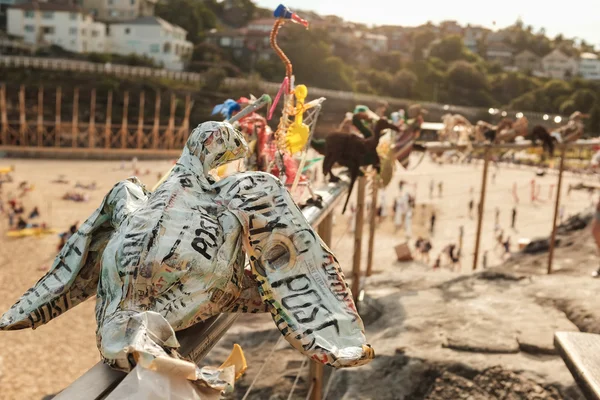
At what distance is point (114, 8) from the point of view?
2447 inches

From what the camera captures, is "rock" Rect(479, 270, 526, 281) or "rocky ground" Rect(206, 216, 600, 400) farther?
"rock" Rect(479, 270, 526, 281)

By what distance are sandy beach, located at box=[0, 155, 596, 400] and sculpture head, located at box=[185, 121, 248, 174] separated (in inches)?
99.7

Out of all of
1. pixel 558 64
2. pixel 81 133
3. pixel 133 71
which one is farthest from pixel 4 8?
pixel 558 64

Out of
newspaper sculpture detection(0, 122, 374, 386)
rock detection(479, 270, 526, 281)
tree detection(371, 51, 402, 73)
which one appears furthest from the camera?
tree detection(371, 51, 402, 73)

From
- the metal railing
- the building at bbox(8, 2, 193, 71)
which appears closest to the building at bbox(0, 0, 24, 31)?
the building at bbox(8, 2, 193, 71)

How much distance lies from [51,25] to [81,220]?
36998 millimetres

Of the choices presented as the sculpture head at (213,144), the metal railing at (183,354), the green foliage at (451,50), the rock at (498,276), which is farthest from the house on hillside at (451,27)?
the metal railing at (183,354)

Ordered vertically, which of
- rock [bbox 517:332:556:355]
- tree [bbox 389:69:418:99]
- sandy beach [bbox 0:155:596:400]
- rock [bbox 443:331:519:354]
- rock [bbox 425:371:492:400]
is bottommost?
sandy beach [bbox 0:155:596:400]

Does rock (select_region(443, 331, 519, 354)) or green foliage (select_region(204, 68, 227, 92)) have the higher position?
green foliage (select_region(204, 68, 227, 92))

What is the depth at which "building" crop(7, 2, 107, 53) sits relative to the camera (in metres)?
51.1

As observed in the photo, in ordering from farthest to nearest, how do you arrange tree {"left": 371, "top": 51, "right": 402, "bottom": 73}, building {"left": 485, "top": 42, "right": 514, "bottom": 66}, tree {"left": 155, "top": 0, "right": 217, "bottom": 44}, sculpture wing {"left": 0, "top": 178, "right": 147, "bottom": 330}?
1. building {"left": 485, "top": 42, "right": 514, "bottom": 66}
2. tree {"left": 371, "top": 51, "right": 402, "bottom": 73}
3. tree {"left": 155, "top": 0, "right": 217, "bottom": 44}
4. sculpture wing {"left": 0, "top": 178, "right": 147, "bottom": 330}

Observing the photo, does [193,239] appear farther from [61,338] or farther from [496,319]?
[61,338]

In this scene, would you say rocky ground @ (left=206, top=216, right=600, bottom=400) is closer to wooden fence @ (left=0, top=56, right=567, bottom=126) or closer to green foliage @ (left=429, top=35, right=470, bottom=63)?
wooden fence @ (left=0, top=56, right=567, bottom=126)

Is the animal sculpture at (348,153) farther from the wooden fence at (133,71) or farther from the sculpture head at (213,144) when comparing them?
the wooden fence at (133,71)
